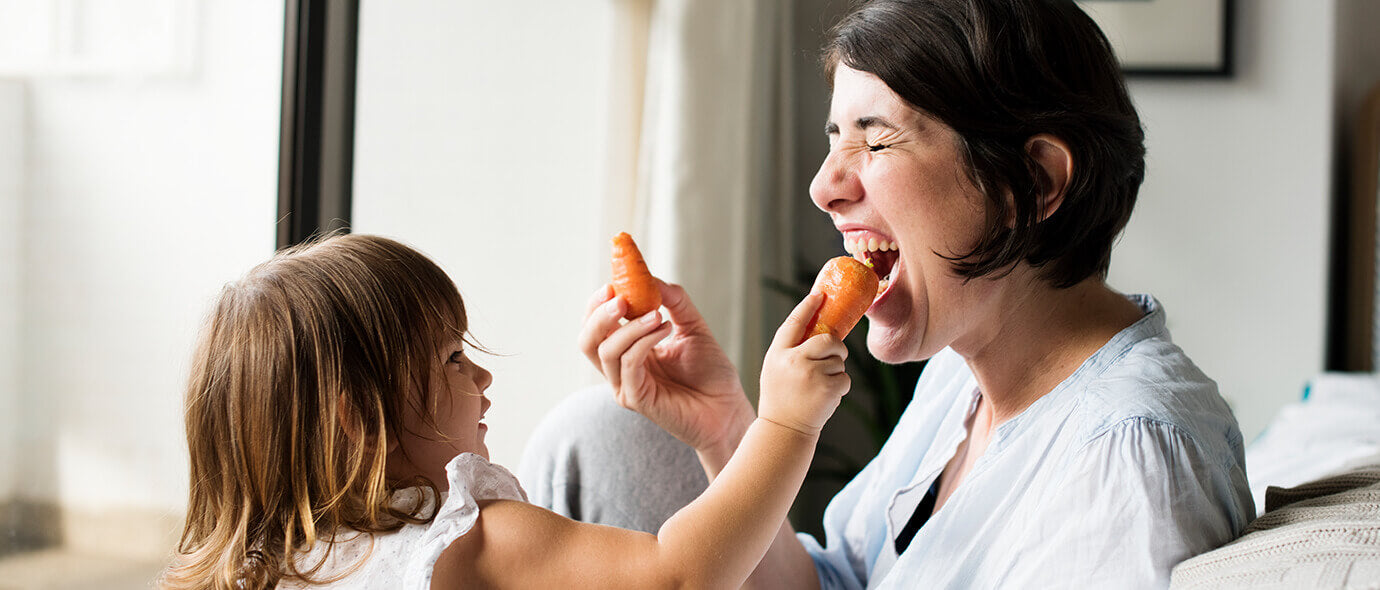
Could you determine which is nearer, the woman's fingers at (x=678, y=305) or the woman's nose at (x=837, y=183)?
the woman's nose at (x=837, y=183)

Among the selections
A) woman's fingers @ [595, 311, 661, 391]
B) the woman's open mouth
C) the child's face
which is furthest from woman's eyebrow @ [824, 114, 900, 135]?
the child's face

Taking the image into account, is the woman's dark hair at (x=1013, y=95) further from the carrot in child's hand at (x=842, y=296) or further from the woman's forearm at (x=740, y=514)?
the woman's forearm at (x=740, y=514)

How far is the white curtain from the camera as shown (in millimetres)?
2648

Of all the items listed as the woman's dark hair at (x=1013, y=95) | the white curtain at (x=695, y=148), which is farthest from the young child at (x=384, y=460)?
the white curtain at (x=695, y=148)

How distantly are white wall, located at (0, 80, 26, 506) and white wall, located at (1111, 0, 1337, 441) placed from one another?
298 cm

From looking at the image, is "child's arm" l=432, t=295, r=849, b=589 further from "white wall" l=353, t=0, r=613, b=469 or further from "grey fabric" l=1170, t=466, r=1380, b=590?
"white wall" l=353, t=0, r=613, b=469

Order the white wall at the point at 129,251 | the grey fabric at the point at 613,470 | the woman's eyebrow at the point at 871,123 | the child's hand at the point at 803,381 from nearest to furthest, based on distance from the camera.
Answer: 1. the child's hand at the point at 803,381
2. the woman's eyebrow at the point at 871,123
3. the white wall at the point at 129,251
4. the grey fabric at the point at 613,470

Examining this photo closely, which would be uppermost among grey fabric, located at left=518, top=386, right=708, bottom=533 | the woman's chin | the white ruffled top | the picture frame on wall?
the picture frame on wall

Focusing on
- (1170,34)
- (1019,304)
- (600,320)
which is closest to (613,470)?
(600,320)

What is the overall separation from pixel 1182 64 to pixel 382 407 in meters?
2.92

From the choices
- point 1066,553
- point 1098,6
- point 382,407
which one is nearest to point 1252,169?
point 1098,6

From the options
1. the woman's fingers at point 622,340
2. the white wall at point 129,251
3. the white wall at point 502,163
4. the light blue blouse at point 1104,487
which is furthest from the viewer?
the white wall at point 502,163

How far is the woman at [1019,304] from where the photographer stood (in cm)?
91

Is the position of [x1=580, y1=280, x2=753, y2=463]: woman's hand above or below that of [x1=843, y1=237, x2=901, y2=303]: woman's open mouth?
below
